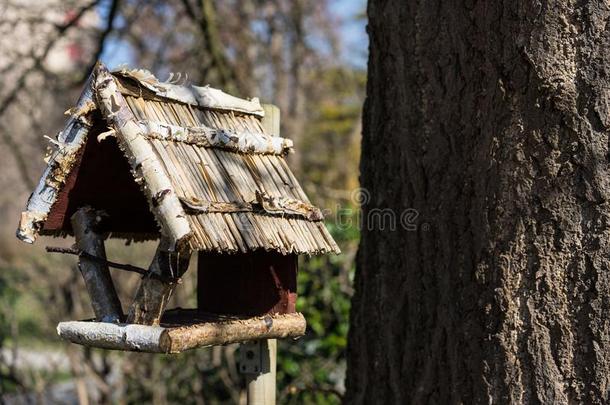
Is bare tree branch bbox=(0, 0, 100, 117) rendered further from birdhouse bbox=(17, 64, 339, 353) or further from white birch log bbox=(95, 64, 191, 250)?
white birch log bbox=(95, 64, 191, 250)

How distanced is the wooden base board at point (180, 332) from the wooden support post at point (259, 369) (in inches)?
7.6

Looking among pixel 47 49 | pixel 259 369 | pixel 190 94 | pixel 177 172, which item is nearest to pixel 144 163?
pixel 177 172

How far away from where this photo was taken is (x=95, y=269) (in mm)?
2426

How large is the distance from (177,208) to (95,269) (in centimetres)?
49

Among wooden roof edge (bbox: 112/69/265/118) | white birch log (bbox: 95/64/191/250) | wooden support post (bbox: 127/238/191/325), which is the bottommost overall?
wooden support post (bbox: 127/238/191/325)

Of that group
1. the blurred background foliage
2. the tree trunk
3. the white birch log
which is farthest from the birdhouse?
the blurred background foliage

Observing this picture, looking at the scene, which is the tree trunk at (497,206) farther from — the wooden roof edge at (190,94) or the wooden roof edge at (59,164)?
the wooden roof edge at (59,164)

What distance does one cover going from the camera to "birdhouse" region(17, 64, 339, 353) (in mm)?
2176

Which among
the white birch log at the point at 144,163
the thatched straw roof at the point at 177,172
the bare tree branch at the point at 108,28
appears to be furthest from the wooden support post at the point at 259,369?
the bare tree branch at the point at 108,28

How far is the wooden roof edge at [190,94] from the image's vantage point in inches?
92.4

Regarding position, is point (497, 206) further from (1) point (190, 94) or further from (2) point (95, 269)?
(2) point (95, 269)

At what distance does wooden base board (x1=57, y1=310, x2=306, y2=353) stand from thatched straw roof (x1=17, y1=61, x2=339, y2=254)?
248 mm

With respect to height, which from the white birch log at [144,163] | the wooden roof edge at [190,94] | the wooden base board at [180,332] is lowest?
the wooden base board at [180,332]

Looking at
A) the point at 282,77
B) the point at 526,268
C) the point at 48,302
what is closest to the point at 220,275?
the point at 526,268
